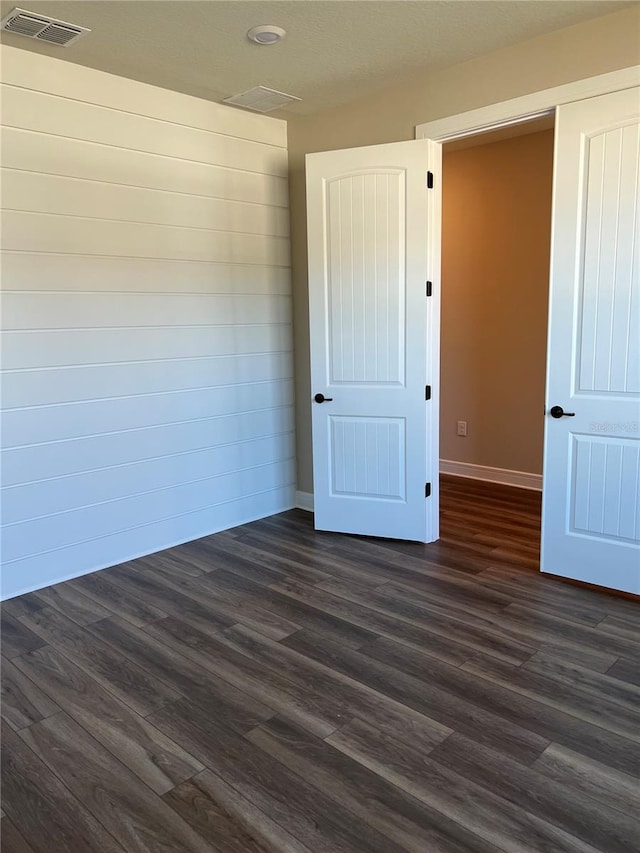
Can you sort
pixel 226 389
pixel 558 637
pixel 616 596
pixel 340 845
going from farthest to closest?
pixel 226 389, pixel 616 596, pixel 558 637, pixel 340 845

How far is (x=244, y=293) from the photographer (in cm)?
430

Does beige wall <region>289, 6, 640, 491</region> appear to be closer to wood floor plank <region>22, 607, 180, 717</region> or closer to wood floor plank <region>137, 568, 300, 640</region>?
wood floor plank <region>137, 568, 300, 640</region>

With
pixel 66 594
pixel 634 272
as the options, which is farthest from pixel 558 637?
pixel 66 594

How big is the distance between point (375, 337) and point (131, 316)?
1.47 meters

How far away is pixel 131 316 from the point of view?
369 centimetres

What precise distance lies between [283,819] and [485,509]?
3.20 metres

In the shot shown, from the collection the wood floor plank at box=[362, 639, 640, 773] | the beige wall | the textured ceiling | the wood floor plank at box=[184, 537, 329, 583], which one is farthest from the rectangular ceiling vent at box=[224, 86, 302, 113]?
the wood floor plank at box=[362, 639, 640, 773]

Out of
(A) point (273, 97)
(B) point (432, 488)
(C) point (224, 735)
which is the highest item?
(A) point (273, 97)

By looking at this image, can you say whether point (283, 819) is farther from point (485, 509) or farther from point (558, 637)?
point (485, 509)

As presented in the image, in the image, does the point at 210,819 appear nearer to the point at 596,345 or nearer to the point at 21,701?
the point at 21,701

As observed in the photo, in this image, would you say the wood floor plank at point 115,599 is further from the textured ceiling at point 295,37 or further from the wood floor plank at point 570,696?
the textured ceiling at point 295,37

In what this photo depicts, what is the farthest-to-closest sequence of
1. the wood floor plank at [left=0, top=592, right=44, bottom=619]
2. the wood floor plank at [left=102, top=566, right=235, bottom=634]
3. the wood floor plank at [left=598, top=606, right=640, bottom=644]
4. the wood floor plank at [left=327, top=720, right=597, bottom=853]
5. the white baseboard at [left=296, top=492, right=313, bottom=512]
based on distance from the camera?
1. the white baseboard at [left=296, top=492, right=313, bottom=512]
2. the wood floor plank at [left=0, top=592, right=44, bottom=619]
3. the wood floor plank at [left=102, top=566, right=235, bottom=634]
4. the wood floor plank at [left=598, top=606, right=640, bottom=644]
5. the wood floor plank at [left=327, top=720, right=597, bottom=853]

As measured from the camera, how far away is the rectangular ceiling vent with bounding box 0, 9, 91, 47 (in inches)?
111

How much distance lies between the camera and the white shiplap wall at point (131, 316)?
10.7ft
